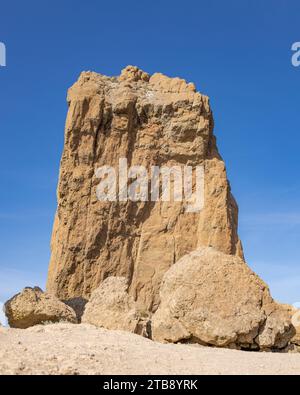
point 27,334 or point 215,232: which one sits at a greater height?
point 215,232

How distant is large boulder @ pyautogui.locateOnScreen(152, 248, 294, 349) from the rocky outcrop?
0.51 metres

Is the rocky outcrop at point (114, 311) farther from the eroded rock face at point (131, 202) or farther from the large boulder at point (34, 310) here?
the eroded rock face at point (131, 202)

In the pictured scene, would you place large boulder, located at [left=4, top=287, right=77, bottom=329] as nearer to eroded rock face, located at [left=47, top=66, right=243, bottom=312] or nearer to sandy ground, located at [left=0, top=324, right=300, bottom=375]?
sandy ground, located at [left=0, top=324, right=300, bottom=375]

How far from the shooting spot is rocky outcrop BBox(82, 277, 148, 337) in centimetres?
1258

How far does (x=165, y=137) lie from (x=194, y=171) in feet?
7.49

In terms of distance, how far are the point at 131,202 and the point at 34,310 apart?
40.6 ft

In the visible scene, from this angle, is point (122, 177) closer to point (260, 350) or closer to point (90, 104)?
point (90, 104)

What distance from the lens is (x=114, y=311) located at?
42.3ft

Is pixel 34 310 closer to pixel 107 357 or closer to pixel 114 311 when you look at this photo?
pixel 114 311

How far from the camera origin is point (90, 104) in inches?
1044

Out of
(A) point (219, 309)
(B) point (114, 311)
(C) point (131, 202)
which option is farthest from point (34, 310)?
(C) point (131, 202)

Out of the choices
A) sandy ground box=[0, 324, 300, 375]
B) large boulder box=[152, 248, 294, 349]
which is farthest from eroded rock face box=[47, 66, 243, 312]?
sandy ground box=[0, 324, 300, 375]

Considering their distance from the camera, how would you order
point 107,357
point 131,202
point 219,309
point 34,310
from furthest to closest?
point 131,202
point 34,310
point 219,309
point 107,357

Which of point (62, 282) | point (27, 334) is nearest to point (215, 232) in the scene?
point (62, 282)
